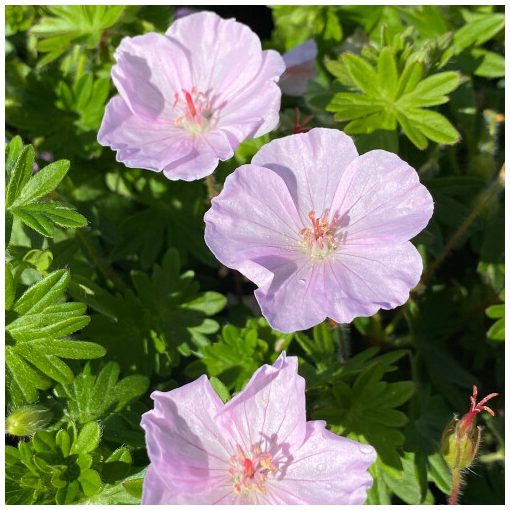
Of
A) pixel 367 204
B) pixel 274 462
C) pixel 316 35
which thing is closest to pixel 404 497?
pixel 274 462

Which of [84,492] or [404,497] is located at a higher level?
[84,492]

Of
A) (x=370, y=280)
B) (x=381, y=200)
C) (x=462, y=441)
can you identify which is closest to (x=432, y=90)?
(x=381, y=200)

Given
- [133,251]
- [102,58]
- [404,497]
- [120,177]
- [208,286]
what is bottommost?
[404,497]

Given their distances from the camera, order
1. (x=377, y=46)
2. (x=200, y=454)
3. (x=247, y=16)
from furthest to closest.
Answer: (x=247, y=16)
(x=377, y=46)
(x=200, y=454)

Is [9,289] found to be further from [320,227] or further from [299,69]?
[299,69]

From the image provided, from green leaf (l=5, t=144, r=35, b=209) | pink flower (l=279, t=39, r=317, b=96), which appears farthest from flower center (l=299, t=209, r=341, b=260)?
pink flower (l=279, t=39, r=317, b=96)

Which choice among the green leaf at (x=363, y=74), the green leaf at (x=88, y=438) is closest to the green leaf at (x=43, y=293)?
the green leaf at (x=88, y=438)

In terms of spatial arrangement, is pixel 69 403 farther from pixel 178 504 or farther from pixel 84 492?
pixel 178 504
